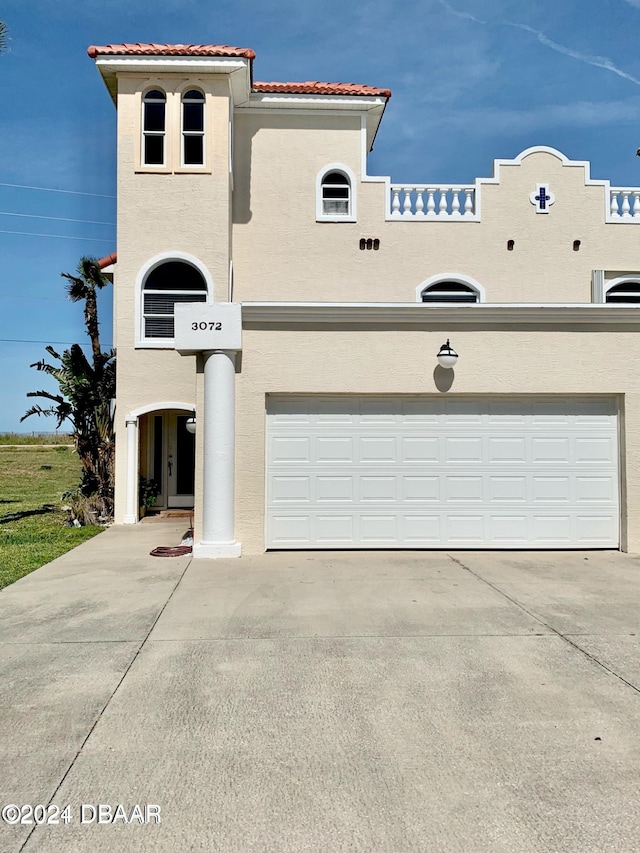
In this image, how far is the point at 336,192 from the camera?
1477 centimetres

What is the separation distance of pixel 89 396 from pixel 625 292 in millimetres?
12859

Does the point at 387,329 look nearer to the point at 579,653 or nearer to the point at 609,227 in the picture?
the point at 579,653

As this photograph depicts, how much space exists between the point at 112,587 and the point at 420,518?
4.45 meters

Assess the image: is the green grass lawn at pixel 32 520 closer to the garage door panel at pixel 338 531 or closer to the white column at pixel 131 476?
the white column at pixel 131 476

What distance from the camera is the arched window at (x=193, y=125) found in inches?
531

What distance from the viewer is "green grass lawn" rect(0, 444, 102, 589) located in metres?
9.29

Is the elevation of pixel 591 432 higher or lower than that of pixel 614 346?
lower

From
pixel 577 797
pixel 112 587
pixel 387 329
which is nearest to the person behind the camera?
pixel 577 797

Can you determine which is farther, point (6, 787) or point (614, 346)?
point (614, 346)

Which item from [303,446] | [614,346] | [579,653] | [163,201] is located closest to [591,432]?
[614,346]

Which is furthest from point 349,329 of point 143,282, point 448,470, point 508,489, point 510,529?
point 143,282

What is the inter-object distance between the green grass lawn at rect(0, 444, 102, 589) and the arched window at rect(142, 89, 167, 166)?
26.4 feet

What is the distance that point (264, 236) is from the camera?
1456 centimetres

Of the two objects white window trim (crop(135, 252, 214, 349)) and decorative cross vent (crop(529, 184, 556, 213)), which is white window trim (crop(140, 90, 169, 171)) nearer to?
white window trim (crop(135, 252, 214, 349))
